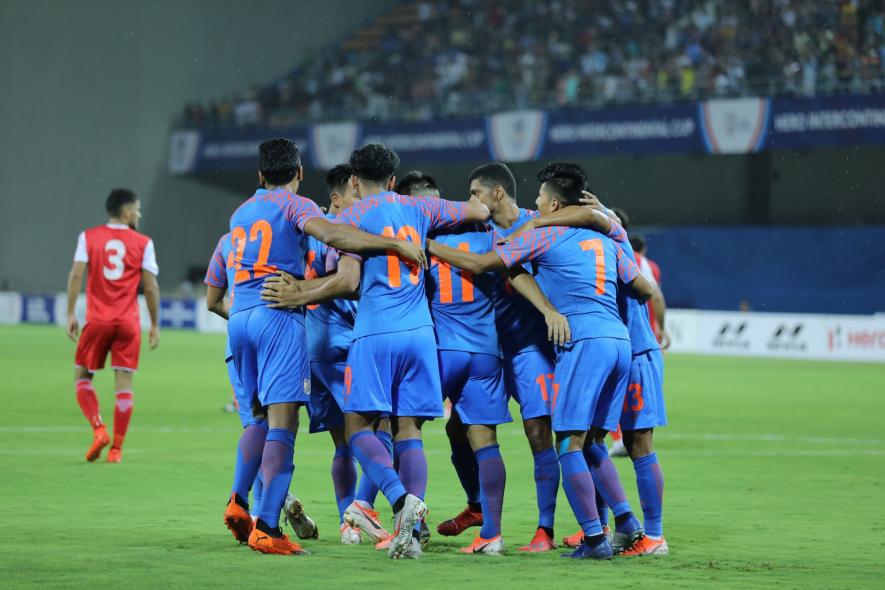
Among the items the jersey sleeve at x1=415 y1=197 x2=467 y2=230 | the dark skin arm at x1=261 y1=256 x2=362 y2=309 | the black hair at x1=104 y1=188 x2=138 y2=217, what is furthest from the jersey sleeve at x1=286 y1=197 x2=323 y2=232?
the black hair at x1=104 y1=188 x2=138 y2=217

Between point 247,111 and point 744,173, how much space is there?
50.3 ft

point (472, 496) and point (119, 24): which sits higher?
point (119, 24)

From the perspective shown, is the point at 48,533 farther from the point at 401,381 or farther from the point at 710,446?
the point at 710,446

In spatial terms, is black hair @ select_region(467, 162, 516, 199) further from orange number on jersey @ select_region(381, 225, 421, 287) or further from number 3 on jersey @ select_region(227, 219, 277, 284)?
number 3 on jersey @ select_region(227, 219, 277, 284)

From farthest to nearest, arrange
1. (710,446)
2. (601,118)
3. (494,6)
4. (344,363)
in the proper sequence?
(494,6) → (601,118) → (710,446) → (344,363)

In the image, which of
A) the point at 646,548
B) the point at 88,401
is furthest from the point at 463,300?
the point at 88,401

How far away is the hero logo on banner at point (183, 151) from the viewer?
41.5 meters

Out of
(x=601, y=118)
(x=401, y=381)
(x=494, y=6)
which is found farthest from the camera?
(x=494, y=6)

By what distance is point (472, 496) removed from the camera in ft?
25.8

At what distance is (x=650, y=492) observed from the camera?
7211mm

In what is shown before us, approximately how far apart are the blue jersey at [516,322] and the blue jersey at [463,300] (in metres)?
0.07

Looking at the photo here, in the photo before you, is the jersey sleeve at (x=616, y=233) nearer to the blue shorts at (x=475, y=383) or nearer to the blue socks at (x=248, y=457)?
the blue shorts at (x=475, y=383)

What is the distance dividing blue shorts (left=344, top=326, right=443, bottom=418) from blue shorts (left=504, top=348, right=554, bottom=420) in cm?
50

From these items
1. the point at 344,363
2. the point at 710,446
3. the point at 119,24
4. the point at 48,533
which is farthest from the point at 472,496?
the point at 119,24
